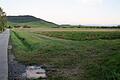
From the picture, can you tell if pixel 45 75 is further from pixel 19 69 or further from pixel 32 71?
pixel 19 69

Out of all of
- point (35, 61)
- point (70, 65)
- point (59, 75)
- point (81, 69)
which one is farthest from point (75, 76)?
point (35, 61)

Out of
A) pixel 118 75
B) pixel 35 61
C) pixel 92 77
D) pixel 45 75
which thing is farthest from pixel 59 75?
pixel 35 61

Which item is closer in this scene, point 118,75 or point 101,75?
point 118,75

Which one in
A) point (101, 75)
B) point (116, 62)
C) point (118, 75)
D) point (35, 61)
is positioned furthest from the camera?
point (35, 61)

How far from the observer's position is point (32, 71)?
12812 mm

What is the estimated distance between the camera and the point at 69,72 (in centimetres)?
1244

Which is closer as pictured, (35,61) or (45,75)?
(45,75)

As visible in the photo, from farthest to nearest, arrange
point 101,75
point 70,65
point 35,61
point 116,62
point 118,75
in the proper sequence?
point 35,61 → point 70,65 → point 116,62 → point 101,75 → point 118,75

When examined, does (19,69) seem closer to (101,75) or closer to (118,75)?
(101,75)

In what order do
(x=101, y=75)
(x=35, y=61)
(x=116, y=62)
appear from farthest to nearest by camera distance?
(x=35, y=61), (x=116, y=62), (x=101, y=75)

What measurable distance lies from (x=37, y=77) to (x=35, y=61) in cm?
499

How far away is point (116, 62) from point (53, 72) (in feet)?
11.3

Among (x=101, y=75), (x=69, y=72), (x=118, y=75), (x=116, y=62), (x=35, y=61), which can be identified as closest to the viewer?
(x=118, y=75)

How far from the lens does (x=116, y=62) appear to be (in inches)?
527
